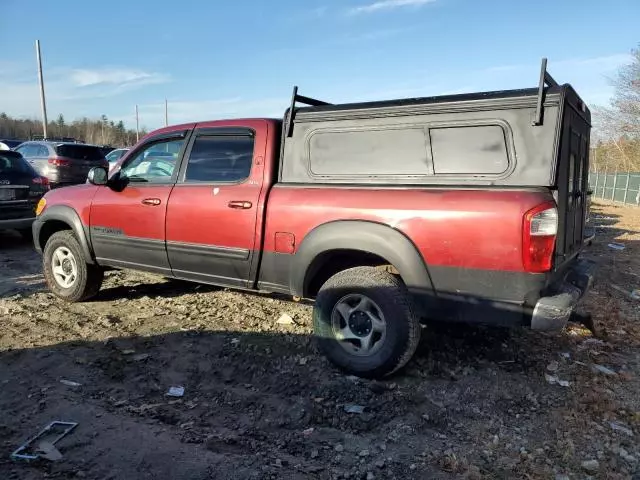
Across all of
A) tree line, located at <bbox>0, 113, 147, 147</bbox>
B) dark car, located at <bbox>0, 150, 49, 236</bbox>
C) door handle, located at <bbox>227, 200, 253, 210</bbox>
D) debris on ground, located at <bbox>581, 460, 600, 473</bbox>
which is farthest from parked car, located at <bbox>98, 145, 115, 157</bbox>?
tree line, located at <bbox>0, 113, 147, 147</bbox>

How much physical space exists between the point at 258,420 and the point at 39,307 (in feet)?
11.0

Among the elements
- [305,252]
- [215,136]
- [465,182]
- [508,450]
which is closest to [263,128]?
[215,136]

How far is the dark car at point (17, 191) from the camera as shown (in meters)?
8.20

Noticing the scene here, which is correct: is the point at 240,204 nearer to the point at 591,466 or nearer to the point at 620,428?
the point at 591,466

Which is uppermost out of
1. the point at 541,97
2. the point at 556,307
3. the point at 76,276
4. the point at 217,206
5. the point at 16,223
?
the point at 541,97

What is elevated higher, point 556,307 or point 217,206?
point 217,206

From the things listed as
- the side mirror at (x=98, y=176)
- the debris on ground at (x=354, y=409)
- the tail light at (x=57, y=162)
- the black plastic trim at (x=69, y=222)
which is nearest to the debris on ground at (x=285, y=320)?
the debris on ground at (x=354, y=409)

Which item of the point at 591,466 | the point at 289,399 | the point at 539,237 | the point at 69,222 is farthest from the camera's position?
the point at 69,222

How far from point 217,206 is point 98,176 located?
5.08 ft

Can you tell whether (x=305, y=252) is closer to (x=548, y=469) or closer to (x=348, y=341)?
(x=348, y=341)

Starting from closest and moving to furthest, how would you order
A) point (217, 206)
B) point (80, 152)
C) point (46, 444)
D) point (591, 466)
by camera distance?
point (591, 466) < point (46, 444) < point (217, 206) < point (80, 152)

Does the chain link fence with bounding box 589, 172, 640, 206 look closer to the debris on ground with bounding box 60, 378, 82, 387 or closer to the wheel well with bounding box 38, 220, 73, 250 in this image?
the wheel well with bounding box 38, 220, 73, 250

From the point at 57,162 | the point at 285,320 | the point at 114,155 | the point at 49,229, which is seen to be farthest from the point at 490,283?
the point at 114,155

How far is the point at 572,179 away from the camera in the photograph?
3.80m
